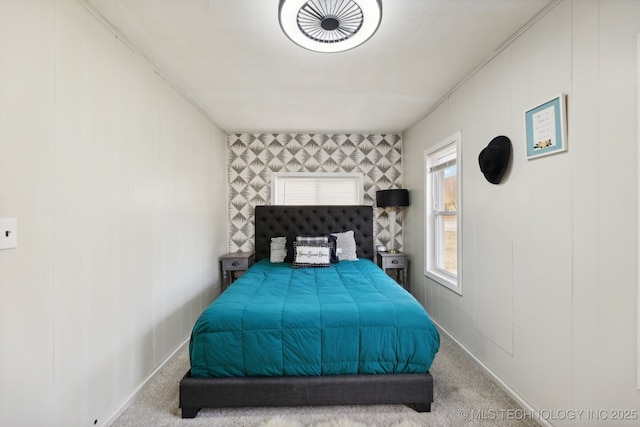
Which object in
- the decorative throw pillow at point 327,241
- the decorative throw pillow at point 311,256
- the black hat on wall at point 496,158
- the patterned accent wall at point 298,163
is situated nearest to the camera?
the black hat on wall at point 496,158

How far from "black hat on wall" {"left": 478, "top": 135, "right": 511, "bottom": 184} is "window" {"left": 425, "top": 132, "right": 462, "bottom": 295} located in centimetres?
74

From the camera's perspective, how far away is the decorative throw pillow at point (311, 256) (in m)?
3.24

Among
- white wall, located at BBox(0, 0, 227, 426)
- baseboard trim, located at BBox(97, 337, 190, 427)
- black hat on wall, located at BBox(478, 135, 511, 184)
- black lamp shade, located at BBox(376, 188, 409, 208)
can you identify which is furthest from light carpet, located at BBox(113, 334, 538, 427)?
black lamp shade, located at BBox(376, 188, 409, 208)

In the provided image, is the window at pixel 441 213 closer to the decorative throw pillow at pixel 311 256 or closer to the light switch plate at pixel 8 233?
the decorative throw pillow at pixel 311 256

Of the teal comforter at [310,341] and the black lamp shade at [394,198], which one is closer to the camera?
the teal comforter at [310,341]

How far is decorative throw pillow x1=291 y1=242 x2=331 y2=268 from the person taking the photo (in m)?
3.24

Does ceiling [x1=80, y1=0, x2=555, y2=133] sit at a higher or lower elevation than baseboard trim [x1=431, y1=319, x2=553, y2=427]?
higher

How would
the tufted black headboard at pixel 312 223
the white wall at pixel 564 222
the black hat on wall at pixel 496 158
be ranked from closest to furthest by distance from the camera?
the white wall at pixel 564 222, the black hat on wall at pixel 496 158, the tufted black headboard at pixel 312 223

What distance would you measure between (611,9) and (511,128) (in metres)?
0.72

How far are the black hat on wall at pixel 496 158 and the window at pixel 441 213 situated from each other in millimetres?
742

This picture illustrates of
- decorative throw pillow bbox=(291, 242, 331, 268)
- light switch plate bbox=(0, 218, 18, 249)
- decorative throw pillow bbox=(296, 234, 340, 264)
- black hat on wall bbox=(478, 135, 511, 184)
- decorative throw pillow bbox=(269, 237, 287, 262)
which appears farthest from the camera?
decorative throw pillow bbox=(269, 237, 287, 262)

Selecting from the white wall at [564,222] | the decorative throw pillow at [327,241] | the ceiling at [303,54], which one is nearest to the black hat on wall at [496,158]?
Answer: the white wall at [564,222]

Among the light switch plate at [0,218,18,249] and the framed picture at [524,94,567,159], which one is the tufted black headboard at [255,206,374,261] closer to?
the framed picture at [524,94,567,159]

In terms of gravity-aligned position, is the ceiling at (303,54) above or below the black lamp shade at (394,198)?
above
